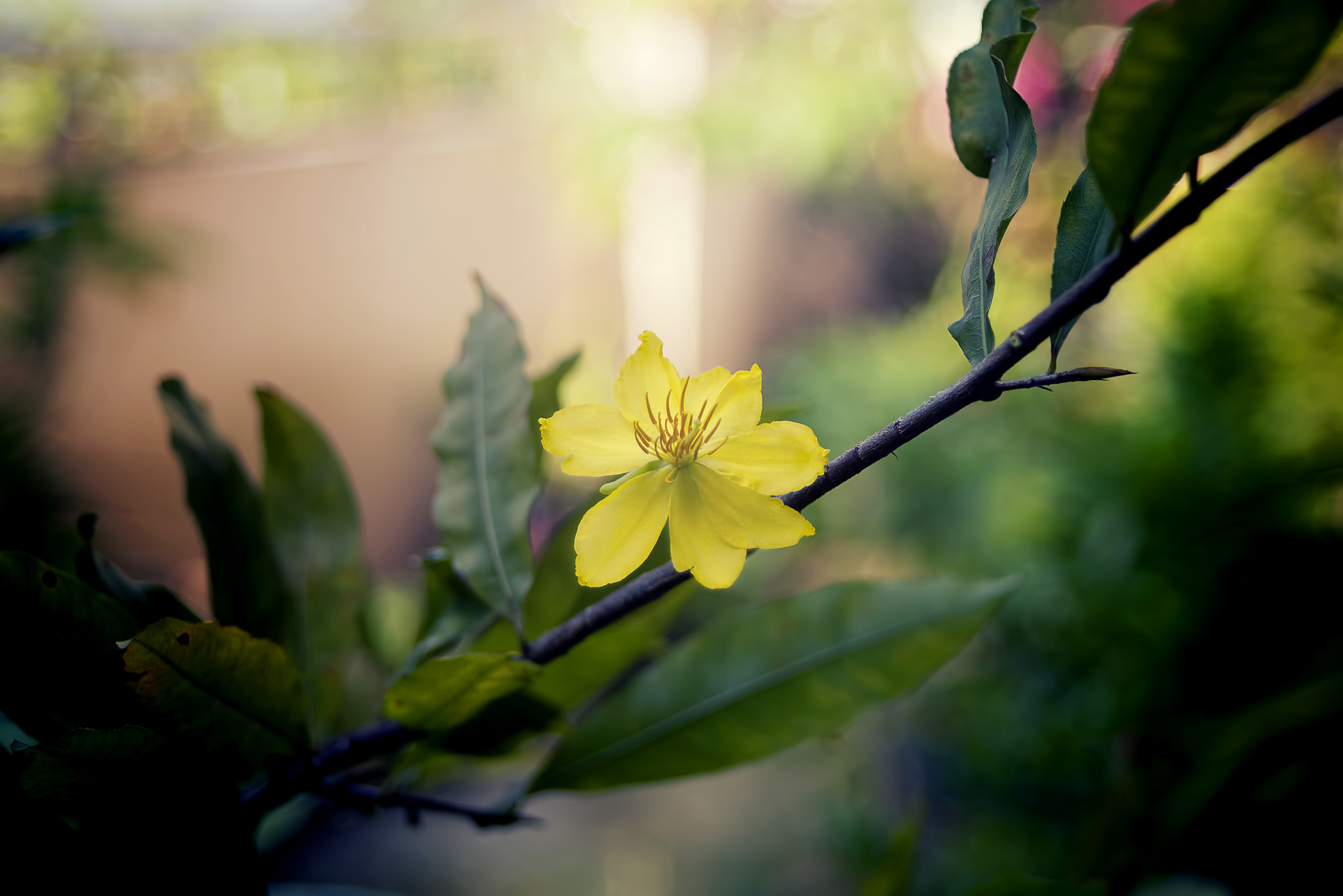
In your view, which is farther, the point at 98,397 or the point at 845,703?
the point at 98,397

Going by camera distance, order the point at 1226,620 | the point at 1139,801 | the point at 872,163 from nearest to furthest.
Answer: the point at 1139,801 → the point at 1226,620 → the point at 872,163

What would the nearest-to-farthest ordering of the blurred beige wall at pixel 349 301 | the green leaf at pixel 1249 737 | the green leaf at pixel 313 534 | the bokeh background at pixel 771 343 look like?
the green leaf at pixel 313 534 → the green leaf at pixel 1249 737 → the bokeh background at pixel 771 343 → the blurred beige wall at pixel 349 301

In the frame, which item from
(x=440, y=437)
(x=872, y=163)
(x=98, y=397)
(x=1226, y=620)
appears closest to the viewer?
(x=440, y=437)

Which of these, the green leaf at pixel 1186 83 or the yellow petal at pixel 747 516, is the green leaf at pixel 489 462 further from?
the green leaf at pixel 1186 83

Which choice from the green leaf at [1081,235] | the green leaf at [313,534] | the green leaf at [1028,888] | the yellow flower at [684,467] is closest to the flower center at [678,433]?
the yellow flower at [684,467]

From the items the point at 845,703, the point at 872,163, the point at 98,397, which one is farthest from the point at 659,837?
the point at 872,163

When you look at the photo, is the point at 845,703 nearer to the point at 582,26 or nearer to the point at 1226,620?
the point at 1226,620

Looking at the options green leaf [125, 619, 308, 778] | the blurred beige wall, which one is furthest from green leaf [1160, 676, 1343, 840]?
the blurred beige wall
